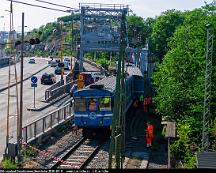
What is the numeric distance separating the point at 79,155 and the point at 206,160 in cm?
1114

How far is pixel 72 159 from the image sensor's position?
2545 centimetres

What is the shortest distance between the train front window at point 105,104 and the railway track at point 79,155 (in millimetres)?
1945

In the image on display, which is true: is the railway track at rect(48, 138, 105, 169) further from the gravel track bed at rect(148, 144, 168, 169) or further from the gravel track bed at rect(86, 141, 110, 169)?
the gravel track bed at rect(148, 144, 168, 169)

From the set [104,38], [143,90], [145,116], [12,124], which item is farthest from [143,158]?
[104,38]

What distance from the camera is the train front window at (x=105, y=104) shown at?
97.5ft

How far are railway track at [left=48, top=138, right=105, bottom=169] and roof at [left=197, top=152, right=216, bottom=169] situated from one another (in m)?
7.83

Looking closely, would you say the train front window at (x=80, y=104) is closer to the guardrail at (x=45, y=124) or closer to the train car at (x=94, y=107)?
the train car at (x=94, y=107)

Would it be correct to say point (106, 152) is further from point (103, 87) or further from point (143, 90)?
point (143, 90)

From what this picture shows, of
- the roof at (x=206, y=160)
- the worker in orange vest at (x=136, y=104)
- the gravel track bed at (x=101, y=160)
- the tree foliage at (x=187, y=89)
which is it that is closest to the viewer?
the roof at (x=206, y=160)

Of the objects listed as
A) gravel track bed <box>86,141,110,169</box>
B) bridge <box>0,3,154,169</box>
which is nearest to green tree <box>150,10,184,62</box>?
bridge <box>0,3,154,169</box>

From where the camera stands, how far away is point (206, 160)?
53.5 feet

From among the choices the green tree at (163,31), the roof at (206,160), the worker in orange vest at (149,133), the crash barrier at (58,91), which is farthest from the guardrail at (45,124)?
the green tree at (163,31)

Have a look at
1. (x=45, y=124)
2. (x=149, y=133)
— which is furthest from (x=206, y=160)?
(x=45, y=124)

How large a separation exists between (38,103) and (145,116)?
11015mm
